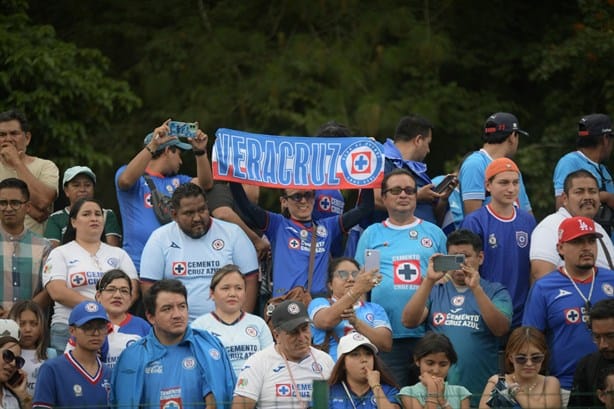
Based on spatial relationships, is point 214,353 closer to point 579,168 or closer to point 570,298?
point 570,298

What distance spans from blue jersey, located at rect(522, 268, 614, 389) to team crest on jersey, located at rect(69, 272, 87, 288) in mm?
3651

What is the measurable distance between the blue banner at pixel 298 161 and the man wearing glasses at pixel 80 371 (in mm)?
2458

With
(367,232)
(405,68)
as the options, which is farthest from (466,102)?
(367,232)

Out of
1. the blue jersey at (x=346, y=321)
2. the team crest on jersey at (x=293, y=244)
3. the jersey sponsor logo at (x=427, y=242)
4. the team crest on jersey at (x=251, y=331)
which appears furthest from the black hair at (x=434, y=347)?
the team crest on jersey at (x=293, y=244)

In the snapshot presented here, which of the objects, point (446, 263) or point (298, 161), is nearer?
point (446, 263)

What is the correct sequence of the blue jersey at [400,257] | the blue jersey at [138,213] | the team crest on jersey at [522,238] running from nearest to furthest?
the blue jersey at [400,257], the team crest on jersey at [522,238], the blue jersey at [138,213]

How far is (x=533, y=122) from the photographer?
21250 millimetres

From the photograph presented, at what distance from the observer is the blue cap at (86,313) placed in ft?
37.7

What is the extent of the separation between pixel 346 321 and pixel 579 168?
2980mm

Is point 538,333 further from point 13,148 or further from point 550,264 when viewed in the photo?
point 13,148

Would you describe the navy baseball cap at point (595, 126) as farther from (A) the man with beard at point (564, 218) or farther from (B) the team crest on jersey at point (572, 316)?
(B) the team crest on jersey at point (572, 316)

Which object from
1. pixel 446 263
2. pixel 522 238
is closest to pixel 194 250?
pixel 446 263

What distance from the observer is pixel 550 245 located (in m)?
12.8

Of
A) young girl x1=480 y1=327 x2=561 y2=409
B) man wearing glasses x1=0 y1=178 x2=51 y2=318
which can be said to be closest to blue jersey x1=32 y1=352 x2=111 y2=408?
man wearing glasses x1=0 y1=178 x2=51 y2=318
